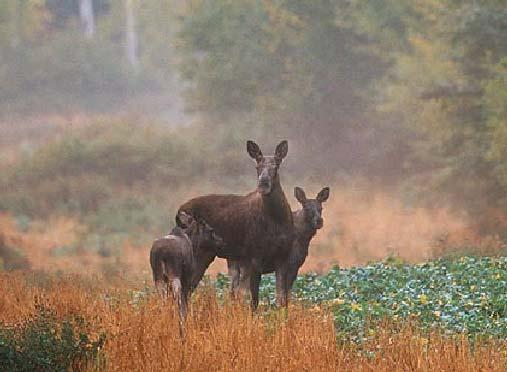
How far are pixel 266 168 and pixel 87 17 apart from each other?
44.1 metres

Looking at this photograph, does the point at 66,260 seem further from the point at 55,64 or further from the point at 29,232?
the point at 55,64

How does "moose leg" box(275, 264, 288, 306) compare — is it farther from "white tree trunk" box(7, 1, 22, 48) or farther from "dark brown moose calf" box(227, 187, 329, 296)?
"white tree trunk" box(7, 1, 22, 48)

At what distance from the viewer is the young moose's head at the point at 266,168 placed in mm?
14884

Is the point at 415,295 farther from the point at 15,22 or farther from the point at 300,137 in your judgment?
the point at 15,22

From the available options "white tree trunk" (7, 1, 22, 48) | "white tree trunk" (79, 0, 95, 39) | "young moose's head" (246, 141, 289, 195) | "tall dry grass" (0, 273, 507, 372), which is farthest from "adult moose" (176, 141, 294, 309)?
"white tree trunk" (79, 0, 95, 39)

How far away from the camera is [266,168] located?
14961mm

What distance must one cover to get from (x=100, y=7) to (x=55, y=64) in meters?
7.52

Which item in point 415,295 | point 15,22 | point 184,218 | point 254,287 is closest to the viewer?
point 184,218

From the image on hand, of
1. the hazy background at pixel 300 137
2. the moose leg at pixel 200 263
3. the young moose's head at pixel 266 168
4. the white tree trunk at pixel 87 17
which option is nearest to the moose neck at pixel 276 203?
the young moose's head at pixel 266 168

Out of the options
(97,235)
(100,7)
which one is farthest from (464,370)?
(100,7)

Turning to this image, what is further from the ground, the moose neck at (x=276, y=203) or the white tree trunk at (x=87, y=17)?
the white tree trunk at (x=87, y=17)

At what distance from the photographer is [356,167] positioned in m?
41.6

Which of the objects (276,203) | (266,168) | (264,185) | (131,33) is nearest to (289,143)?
(131,33)

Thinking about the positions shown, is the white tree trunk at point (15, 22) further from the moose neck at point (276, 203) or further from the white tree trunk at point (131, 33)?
the moose neck at point (276, 203)
